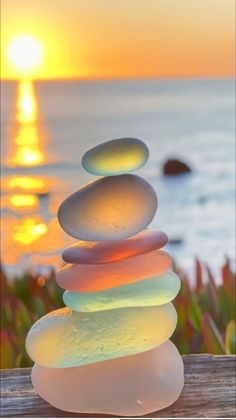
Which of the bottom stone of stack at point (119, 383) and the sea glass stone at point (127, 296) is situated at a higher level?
the sea glass stone at point (127, 296)

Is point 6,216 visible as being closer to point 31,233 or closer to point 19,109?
point 31,233

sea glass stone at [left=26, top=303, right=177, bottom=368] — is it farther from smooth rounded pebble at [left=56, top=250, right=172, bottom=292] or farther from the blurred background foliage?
the blurred background foliage

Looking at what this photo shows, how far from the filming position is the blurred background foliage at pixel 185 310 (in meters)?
0.72

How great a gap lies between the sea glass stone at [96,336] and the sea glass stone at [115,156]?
4.8 inches

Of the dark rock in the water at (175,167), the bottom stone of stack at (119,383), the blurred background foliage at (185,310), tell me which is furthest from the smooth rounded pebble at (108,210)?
the dark rock in the water at (175,167)

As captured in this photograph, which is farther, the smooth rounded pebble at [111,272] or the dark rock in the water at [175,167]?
the dark rock in the water at [175,167]

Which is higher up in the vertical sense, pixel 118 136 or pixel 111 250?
pixel 118 136

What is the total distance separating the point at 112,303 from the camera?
1.74 ft

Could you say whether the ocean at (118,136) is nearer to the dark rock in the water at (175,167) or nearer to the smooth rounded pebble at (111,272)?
the dark rock in the water at (175,167)

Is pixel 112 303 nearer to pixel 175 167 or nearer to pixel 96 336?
pixel 96 336

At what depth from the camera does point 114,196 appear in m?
0.52

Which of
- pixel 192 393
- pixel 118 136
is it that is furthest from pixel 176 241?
pixel 192 393

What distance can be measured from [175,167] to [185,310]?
46 centimetres

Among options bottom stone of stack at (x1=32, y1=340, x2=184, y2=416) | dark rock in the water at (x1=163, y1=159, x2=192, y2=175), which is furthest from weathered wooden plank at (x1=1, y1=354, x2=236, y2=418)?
dark rock in the water at (x1=163, y1=159, x2=192, y2=175)
